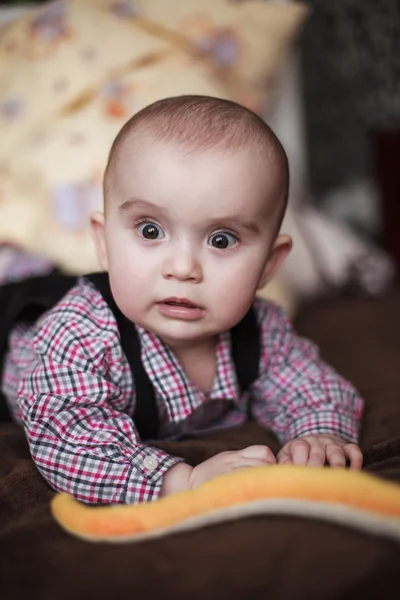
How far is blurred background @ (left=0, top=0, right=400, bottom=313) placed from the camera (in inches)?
60.7

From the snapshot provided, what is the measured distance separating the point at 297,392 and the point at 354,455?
210mm

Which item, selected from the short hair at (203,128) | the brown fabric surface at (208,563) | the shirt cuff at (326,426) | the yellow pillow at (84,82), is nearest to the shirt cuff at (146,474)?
the brown fabric surface at (208,563)

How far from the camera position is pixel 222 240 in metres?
0.94

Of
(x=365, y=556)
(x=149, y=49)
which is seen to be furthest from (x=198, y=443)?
(x=149, y=49)

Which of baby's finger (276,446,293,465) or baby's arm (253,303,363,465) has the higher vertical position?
baby's finger (276,446,293,465)

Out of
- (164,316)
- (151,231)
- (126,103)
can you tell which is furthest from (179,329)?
Answer: (126,103)

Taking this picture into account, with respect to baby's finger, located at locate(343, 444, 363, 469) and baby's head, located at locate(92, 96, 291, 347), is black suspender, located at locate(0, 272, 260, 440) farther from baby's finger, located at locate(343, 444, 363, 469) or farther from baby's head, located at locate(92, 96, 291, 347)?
baby's finger, located at locate(343, 444, 363, 469)

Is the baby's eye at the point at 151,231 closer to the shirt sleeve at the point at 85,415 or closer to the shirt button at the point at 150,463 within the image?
the shirt sleeve at the point at 85,415

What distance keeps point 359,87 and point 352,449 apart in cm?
199

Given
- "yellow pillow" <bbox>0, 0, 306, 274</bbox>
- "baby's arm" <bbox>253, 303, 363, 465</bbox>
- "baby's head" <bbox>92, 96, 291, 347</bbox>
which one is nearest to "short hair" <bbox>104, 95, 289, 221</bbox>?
"baby's head" <bbox>92, 96, 291, 347</bbox>

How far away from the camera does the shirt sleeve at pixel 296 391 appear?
41.9 inches

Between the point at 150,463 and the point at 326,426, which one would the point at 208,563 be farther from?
the point at 326,426

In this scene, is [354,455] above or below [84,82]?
below

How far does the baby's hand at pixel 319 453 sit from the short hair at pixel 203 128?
1.04 feet
